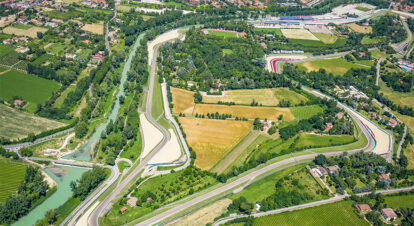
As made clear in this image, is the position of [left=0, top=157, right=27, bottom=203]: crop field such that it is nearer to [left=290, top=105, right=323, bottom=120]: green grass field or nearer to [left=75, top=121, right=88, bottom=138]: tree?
[left=75, top=121, right=88, bottom=138]: tree

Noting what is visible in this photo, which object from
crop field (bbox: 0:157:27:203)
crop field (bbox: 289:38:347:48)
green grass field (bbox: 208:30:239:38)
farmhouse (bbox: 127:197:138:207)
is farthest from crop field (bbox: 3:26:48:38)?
crop field (bbox: 289:38:347:48)

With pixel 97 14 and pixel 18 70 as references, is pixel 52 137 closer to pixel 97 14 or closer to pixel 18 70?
pixel 18 70

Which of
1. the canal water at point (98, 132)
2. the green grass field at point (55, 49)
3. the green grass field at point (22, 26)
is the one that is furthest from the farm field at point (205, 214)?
the green grass field at point (22, 26)

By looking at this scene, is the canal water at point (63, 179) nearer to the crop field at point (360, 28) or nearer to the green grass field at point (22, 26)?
the green grass field at point (22, 26)

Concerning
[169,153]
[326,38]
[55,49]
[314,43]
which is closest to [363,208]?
[169,153]

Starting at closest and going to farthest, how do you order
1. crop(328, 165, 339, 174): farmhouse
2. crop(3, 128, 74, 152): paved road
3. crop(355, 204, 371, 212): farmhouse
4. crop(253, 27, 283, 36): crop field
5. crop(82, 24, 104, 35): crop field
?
crop(355, 204, 371, 212): farmhouse
crop(328, 165, 339, 174): farmhouse
crop(3, 128, 74, 152): paved road
crop(82, 24, 104, 35): crop field
crop(253, 27, 283, 36): crop field
